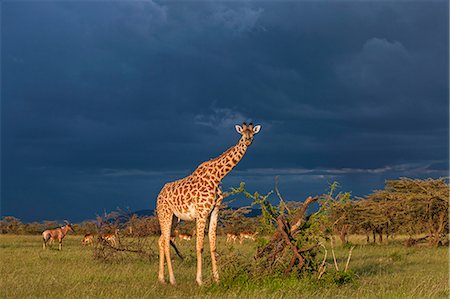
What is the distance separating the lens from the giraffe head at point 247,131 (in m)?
12.1

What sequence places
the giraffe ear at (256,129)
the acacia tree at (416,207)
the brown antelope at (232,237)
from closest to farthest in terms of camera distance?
the giraffe ear at (256,129) → the acacia tree at (416,207) → the brown antelope at (232,237)

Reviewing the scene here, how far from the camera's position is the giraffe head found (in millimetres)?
12125

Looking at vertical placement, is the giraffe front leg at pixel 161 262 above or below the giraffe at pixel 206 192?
below

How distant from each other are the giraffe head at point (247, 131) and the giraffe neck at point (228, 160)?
0.15 meters

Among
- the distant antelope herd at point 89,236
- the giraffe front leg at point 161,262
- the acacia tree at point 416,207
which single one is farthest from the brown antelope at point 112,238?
the acacia tree at point 416,207

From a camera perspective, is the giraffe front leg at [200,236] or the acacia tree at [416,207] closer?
the giraffe front leg at [200,236]

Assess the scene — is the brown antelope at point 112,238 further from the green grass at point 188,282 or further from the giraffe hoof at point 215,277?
the giraffe hoof at point 215,277

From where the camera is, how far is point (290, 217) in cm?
1309

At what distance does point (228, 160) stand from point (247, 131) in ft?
2.38

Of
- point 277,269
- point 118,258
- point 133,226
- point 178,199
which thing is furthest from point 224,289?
point 133,226

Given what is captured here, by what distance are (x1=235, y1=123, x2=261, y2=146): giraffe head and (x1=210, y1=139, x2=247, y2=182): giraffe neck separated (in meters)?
0.15

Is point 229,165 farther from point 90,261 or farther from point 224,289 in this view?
point 90,261

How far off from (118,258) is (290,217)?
8.06 meters

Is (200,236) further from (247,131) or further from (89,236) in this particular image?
(89,236)
